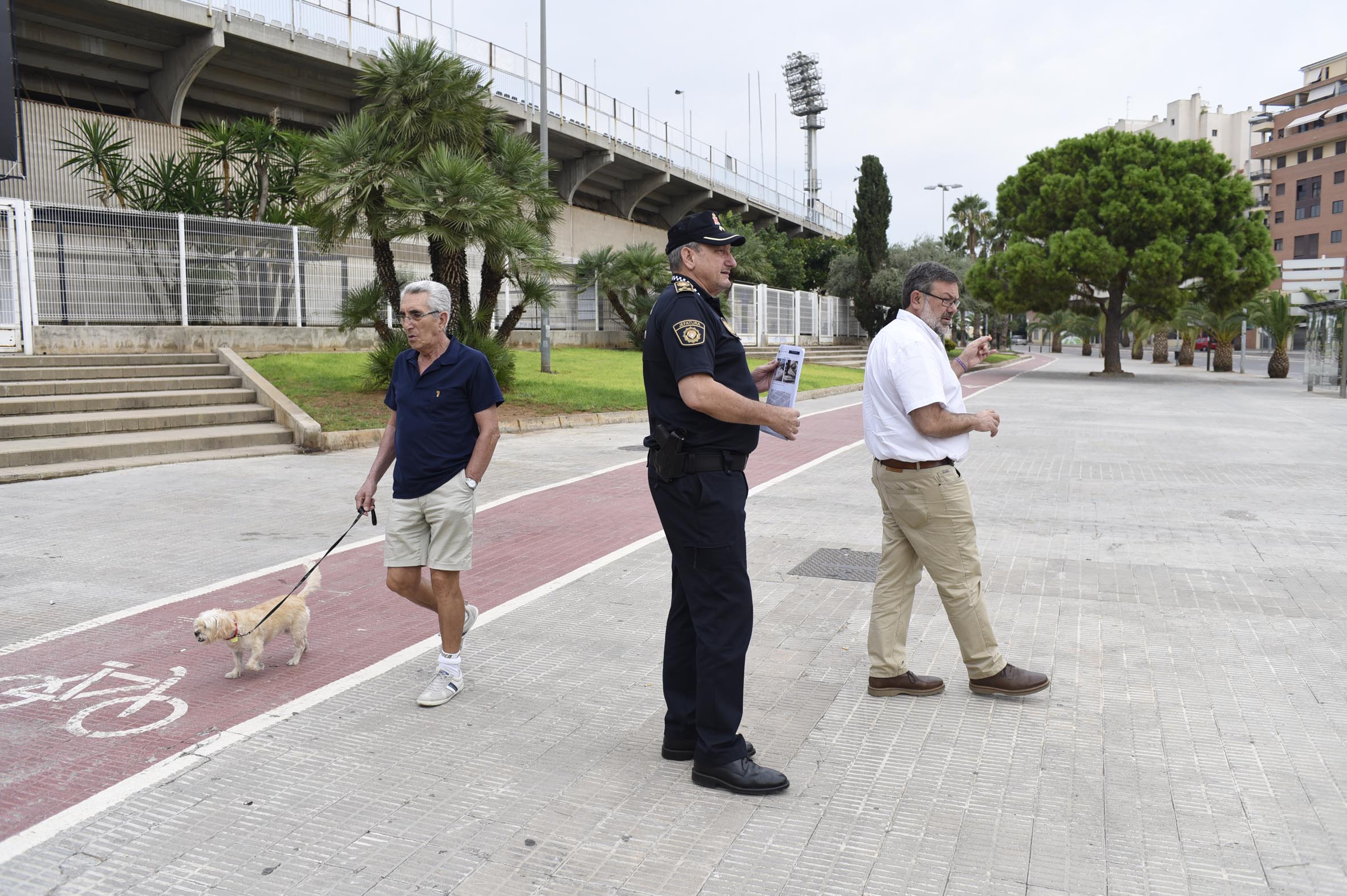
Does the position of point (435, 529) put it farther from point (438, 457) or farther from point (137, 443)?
point (137, 443)

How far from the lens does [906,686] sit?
4.46 metres

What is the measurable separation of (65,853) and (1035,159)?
4118 centimetres

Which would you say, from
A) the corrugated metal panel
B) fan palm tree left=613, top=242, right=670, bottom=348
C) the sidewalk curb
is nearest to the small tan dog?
the sidewalk curb

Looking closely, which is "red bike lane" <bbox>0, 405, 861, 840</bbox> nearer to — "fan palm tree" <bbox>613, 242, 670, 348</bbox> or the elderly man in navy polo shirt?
the elderly man in navy polo shirt

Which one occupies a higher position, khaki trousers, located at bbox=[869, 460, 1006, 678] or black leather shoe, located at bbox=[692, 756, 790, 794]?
khaki trousers, located at bbox=[869, 460, 1006, 678]

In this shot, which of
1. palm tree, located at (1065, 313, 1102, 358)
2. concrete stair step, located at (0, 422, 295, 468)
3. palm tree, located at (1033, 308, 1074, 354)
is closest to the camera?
concrete stair step, located at (0, 422, 295, 468)

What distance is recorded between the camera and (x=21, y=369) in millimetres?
13203

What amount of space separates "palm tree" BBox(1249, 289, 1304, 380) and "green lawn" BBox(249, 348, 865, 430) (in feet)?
89.5

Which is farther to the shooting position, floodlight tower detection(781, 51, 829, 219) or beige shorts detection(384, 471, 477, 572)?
floodlight tower detection(781, 51, 829, 219)

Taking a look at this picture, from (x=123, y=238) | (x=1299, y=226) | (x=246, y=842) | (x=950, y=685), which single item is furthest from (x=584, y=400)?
(x=1299, y=226)

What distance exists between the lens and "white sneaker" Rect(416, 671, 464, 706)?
429cm

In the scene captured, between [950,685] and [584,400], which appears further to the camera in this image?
[584,400]

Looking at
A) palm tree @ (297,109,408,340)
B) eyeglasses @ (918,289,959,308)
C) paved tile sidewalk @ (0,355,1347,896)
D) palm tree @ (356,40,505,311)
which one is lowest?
paved tile sidewalk @ (0,355,1347,896)

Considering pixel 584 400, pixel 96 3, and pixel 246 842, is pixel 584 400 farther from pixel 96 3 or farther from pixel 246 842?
pixel 96 3
